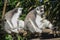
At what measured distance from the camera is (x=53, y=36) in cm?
321

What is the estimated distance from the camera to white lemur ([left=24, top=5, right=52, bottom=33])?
3020mm

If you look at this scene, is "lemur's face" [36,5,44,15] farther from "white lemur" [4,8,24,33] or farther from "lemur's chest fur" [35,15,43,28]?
"white lemur" [4,8,24,33]

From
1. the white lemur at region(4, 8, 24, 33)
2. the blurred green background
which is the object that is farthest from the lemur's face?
the blurred green background

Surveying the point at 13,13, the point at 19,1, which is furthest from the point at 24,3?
the point at 13,13

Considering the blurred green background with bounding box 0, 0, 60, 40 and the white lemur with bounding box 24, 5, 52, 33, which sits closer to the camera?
the white lemur with bounding box 24, 5, 52, 33

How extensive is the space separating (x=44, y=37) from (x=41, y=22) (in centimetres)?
19

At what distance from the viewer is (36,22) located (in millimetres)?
3148

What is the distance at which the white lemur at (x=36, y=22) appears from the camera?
119 inches

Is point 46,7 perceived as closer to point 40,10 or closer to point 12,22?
point 40,10

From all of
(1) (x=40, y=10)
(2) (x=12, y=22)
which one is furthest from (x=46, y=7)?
(2) (x=12, y=22)

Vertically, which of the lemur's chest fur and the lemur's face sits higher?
the lemur's face

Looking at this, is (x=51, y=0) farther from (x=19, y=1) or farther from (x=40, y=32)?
(x=40, y=32)

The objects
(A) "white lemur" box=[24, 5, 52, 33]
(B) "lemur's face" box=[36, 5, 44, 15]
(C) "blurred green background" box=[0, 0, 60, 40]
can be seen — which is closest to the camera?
(A) "white lemur" box=[24, 5, 52, 33]

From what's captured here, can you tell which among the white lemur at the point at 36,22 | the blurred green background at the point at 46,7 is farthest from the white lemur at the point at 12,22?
the blurred green background at the point at 46,7
